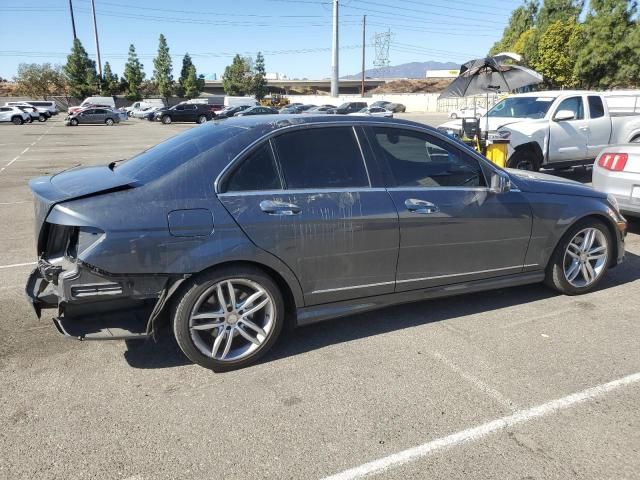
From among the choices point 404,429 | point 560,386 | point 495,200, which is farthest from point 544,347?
point 404,429

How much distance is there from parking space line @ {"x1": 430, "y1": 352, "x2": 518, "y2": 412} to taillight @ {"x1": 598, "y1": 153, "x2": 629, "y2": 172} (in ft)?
14.7

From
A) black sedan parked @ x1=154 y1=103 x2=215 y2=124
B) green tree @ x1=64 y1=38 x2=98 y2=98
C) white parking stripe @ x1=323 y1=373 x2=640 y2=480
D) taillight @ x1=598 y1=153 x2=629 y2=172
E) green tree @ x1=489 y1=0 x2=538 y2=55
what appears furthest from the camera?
green tree @ x1=64 y1=38 x2=98 y2=98

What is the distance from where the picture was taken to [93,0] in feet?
195

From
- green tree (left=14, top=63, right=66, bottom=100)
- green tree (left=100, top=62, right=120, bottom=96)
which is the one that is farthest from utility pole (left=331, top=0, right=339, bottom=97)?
green tree (left=14, top=63, right=66, bottom=100)

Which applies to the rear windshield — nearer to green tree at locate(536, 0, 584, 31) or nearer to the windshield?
the windshield

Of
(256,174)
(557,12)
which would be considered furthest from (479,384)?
(557,12)

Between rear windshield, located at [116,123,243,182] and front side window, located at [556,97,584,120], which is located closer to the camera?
rear windshield, located at [116,123,243,182]

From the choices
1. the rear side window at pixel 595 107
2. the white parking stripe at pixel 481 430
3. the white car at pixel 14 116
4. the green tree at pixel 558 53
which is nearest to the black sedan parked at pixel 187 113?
the white car at pixel 14 116

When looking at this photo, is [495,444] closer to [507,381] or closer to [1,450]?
[507,381]

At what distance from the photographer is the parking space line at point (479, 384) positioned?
294cm

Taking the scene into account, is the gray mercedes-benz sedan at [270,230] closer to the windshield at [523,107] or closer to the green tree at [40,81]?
the windshield at [523,107]

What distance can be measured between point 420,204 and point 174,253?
1801 mm

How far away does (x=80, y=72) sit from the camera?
67.6 m

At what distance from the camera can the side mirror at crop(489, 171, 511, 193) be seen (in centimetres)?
395
